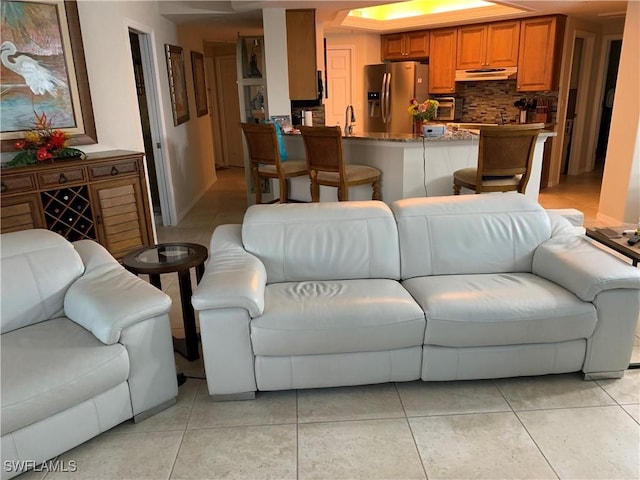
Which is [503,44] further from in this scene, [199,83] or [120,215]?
[120,215]

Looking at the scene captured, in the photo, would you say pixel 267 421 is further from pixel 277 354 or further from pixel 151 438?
pixel 151 438

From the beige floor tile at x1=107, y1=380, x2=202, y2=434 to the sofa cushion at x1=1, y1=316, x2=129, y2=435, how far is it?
26 cm

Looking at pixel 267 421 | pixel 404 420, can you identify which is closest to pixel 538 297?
pixel 404 420

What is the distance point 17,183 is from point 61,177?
0.96 ft

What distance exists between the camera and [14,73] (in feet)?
11.4

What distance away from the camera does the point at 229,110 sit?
9102 mm

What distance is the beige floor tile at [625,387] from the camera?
220 cm

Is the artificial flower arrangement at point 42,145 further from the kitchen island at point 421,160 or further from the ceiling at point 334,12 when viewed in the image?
the kitchen island at point 421,160

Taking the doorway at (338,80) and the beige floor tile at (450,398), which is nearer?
the beige floor tile at (450,398)

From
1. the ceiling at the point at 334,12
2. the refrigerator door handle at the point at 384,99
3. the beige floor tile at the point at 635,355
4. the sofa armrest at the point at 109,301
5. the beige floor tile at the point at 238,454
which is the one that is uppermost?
the ceiling at the point at 334,12

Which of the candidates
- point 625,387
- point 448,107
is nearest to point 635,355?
point 625,387

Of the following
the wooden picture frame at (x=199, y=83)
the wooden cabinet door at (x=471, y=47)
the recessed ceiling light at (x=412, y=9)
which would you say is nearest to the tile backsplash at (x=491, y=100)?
the wooden cabinet door at (x=471, y=47)

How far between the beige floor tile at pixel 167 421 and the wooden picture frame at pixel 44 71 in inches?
97.9

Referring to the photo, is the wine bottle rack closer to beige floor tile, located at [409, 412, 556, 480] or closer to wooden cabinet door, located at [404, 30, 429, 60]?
beige floor tile, located at [409, 412, 556, 480]
